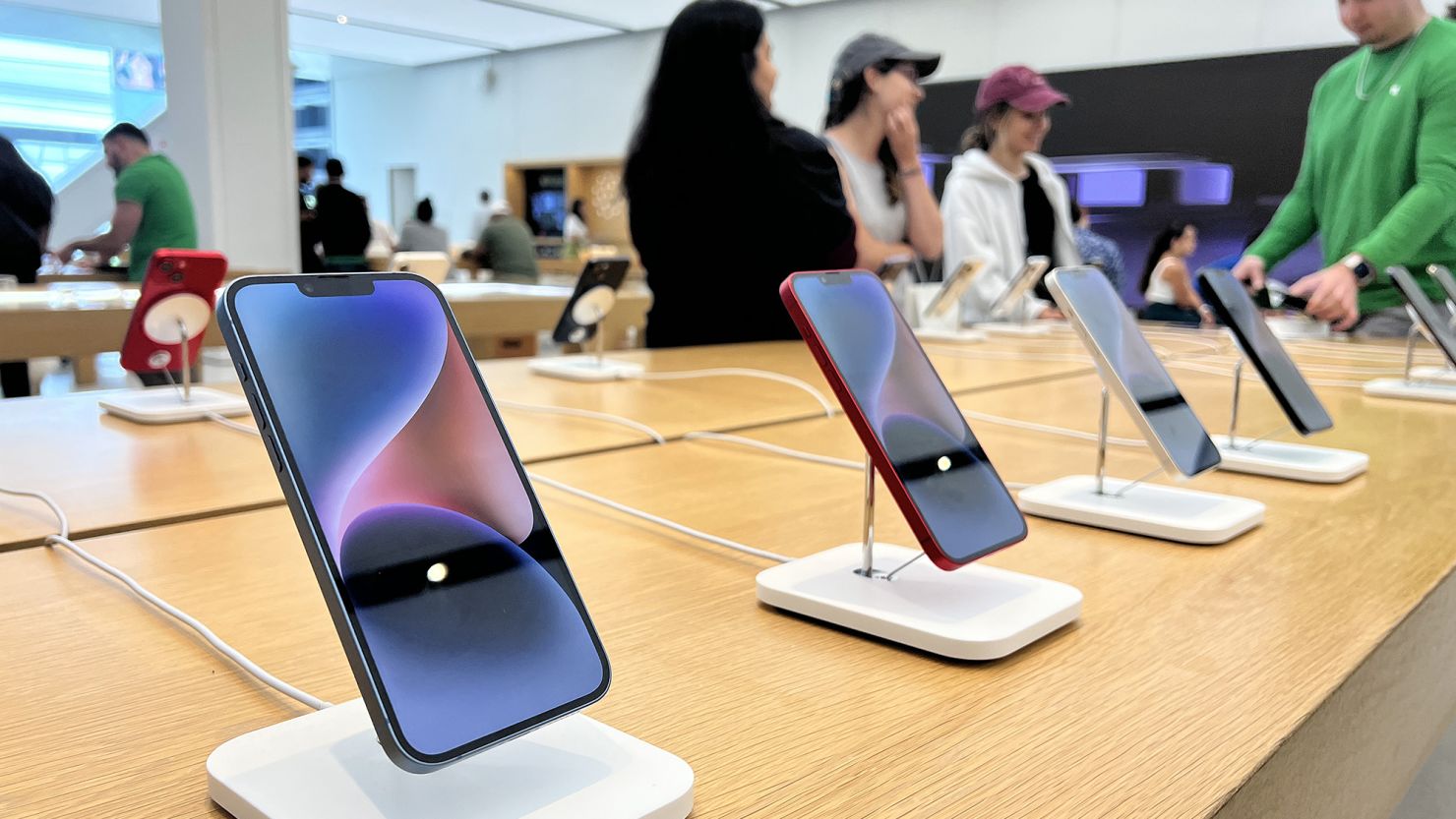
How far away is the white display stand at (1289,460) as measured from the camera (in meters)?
0.90

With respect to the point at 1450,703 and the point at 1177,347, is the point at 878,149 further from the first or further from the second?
the point at 1450,703

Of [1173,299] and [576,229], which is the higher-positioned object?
[576,229]

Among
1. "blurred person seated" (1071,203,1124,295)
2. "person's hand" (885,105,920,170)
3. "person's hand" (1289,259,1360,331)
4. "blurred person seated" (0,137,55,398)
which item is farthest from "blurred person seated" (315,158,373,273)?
"person's hand" (1289,259,1360,331)

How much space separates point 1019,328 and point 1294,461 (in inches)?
58.1

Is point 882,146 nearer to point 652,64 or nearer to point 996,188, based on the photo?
point 996,188

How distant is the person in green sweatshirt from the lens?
6.51 ft

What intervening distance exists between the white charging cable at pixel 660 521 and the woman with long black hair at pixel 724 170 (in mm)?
1007

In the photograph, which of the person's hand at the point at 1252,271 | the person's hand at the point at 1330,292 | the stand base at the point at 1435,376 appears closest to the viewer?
the stand base at the point at 1435,376

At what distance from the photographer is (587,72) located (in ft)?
29.0

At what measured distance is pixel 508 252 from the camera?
5.46 m

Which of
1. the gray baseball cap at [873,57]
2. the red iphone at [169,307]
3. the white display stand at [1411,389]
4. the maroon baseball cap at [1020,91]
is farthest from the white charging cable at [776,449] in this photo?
the maroon baseball cap at [1020,91]

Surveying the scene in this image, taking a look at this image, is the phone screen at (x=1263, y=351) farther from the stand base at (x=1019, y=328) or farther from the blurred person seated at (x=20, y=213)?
the blurred person seated at (x=20, y=213)

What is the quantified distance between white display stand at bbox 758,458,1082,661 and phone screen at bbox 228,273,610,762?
0.19 meters

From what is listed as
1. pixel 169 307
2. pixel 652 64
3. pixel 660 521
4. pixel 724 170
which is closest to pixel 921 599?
pixel 660 521
